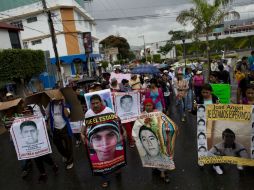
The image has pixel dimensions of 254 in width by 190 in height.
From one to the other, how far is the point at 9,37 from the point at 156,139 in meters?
22.2

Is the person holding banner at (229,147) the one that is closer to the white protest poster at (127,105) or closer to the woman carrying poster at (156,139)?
the woman carrying poster at (156,139)

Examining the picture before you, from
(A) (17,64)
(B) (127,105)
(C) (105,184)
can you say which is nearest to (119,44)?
(A) (17,64)

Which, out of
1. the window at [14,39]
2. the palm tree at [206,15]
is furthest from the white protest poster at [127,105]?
the window at [14,39]

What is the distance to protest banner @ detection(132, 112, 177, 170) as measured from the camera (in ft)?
14.1

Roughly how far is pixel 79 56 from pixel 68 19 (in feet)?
17.3

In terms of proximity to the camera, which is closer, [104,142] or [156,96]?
[104,142]

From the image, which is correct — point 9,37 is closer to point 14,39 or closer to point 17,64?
point 14,39

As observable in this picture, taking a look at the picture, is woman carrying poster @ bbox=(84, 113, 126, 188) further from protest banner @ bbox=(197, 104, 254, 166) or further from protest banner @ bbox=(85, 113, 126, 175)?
protest banner @ bbox=(197, 104, 254, 166)

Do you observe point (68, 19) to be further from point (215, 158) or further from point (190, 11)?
point (215, 158)

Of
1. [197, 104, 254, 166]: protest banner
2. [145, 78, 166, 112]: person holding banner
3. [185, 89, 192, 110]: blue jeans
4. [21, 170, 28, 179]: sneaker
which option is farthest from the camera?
[185, 89, 192, 110]: blue jeans

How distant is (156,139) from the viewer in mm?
4336

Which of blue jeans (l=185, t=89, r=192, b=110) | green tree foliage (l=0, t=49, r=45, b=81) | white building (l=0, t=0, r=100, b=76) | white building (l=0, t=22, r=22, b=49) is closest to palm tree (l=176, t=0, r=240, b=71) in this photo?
blue jeans (l=185, t=89, r=192, b=110)

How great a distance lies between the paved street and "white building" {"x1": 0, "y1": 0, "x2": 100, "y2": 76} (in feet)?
97.6

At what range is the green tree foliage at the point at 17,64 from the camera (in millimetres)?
18562
